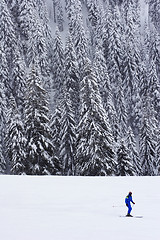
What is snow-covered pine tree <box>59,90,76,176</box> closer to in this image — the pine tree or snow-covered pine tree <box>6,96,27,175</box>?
snow-covered pine tree <box>6,96,27,175</box>

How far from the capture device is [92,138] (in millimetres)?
26797

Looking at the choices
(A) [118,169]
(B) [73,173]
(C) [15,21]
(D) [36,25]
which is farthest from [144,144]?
(C) [15,21]

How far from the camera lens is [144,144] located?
125 ft

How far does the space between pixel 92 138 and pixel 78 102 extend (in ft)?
72.3

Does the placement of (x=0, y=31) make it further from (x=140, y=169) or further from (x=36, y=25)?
(x=140, y=169)

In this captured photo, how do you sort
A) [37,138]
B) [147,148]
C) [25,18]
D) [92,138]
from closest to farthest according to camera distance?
[92,138]
[37,138]
[147,148]
[25,18]

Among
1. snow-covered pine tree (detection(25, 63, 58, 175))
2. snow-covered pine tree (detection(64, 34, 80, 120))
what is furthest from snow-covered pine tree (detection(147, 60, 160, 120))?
snow-covered pine tree (detection(25, 63, 58, 175))
